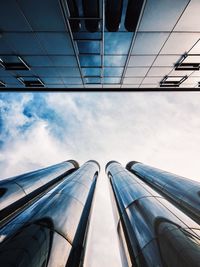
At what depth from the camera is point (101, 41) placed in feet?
23.4

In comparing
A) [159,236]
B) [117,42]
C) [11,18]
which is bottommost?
[159,236]

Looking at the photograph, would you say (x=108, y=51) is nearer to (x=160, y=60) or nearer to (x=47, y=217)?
(x=160, y=60)

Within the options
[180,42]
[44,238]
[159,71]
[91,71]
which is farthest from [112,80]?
[44,238]

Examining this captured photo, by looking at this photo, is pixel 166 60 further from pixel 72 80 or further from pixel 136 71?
pixel 72 80

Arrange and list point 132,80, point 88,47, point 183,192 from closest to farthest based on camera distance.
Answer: point 183,192 → point 88,47 → point 132,80

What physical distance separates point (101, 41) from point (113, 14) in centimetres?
140

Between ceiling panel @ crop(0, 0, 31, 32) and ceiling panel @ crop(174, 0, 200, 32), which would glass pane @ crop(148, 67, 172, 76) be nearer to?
ceiling panel @ crop(174, 0, 200, 32)

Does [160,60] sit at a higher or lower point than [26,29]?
lower

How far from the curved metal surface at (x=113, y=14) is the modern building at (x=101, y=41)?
0.09 ft

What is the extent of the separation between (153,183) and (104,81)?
23.8 ft

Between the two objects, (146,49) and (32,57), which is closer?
(146,49)

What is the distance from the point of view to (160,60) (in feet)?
27.0

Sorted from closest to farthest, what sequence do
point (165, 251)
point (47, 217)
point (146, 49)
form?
point (165, 251), point (47, 217), point (146, 49)

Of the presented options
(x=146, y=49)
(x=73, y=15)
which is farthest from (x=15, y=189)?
(x=146, y=49)
